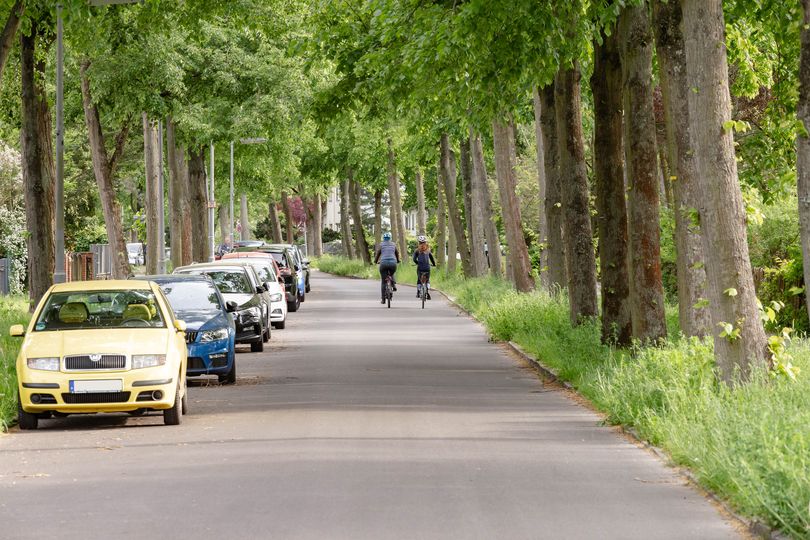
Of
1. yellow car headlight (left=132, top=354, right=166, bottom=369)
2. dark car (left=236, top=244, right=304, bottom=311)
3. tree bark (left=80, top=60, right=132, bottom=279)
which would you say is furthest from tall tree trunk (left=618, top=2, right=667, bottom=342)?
dark car (left=236, top=244, right=304, bottom=311)

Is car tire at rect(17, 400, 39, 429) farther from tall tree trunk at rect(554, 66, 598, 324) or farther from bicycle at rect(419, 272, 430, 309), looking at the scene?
bicycle at rect(419, 272, 430, 309)

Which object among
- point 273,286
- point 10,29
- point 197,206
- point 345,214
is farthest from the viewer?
point 345,214

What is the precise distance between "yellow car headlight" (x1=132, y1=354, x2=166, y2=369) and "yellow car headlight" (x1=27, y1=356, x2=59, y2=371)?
77 cm

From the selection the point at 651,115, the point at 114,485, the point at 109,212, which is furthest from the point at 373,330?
the point at 114,485

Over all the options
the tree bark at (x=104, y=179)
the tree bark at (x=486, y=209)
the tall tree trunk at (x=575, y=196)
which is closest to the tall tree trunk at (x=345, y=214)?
the tree bark at (x=486, y=209)

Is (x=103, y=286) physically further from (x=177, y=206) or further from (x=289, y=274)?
(x=177, y=206)

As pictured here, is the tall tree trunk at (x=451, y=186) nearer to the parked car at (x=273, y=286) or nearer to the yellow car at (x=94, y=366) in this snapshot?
A: the parked car at (x=273, y=286)

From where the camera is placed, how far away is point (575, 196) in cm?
2291

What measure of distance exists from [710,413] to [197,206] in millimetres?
39369

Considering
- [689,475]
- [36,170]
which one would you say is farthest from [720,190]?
[36,170]

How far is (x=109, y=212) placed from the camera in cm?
3791

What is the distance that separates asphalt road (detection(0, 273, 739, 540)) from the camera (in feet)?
29.5

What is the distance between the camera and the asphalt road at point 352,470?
29.5 feet

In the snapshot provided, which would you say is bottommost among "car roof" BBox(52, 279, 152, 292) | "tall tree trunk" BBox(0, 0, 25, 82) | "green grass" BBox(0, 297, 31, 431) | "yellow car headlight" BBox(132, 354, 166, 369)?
"green grass" BBox(0, 297, 31, 431)
